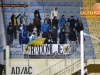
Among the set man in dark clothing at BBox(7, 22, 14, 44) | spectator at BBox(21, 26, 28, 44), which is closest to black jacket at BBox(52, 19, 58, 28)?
spectator at BBox(21, 26, 28, 44)

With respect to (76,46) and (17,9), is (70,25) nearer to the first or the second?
(76,46)

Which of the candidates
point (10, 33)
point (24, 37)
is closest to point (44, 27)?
point (24, 37)

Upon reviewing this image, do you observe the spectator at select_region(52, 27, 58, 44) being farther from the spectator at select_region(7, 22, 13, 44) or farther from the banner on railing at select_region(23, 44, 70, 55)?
the spectator at select_region(7, 22, 13, 44)

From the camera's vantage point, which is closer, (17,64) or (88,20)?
(17,64)

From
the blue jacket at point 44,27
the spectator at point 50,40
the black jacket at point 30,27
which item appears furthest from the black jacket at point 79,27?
the black jacket at point 30,27

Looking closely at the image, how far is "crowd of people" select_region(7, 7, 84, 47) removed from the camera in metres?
25.4

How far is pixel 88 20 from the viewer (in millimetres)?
29375

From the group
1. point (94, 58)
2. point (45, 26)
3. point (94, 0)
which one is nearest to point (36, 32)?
point (45, 26)

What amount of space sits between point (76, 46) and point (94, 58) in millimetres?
1136

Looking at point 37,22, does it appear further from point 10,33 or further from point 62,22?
point 10,33

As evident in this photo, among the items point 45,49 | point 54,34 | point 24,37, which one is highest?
point 54,34

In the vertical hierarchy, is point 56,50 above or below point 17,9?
below

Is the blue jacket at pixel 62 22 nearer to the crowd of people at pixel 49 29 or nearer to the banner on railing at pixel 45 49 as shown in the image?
the crowd of people at pixel 49 29

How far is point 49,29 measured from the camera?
25672 mm
